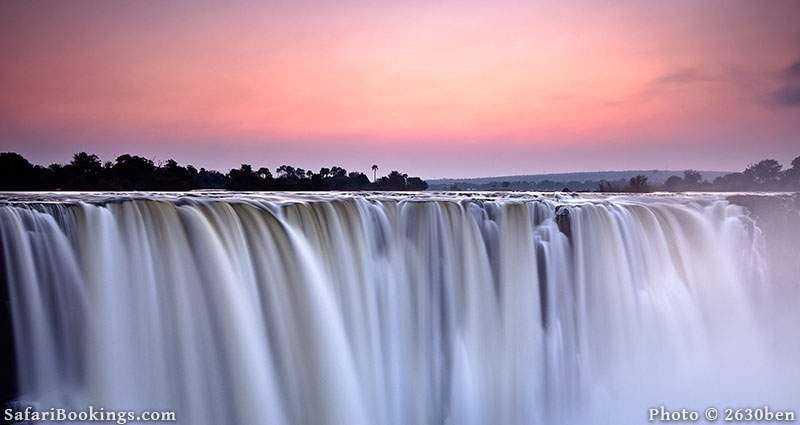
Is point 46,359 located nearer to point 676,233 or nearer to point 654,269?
point 654,269

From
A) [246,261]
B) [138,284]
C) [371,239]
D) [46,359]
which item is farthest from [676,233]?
[46,359]

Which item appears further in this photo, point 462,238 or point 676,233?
point 676,233

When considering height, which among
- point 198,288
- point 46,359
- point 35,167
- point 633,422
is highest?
point 35,167

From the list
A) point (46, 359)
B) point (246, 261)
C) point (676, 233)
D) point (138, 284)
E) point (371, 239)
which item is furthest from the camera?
point (676, 233)

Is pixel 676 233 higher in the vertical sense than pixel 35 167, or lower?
lower

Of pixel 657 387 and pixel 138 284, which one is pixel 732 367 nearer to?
pixel 657 387

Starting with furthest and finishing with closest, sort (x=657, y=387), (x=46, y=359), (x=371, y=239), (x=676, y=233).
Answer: (x=676, y=233) → (x=657, y=387) → (x=371, y=239) → (x=46, y=359)

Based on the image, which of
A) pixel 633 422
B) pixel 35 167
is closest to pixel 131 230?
pixel 633 422
